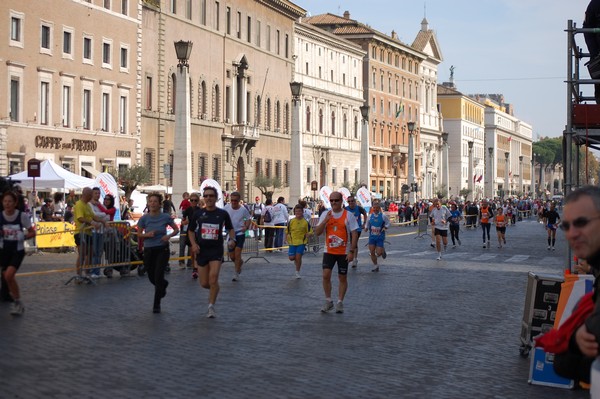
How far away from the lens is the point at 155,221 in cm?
1653

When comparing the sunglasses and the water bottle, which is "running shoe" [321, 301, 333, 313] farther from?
the water bottle

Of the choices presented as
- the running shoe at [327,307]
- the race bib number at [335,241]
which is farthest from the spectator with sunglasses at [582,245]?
the race bib number at [335,241]

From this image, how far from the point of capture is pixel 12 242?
15078 millimetres

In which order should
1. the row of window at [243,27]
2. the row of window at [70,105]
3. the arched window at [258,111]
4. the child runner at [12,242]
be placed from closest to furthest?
1. the child runner at [12,242]
2. the row of window at [70,105]
3. the row of window at [243,27]
4. the arched window at [258,111]

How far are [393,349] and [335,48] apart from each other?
84.4m

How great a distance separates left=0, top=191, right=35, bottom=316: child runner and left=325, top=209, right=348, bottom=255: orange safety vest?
410 centimetres

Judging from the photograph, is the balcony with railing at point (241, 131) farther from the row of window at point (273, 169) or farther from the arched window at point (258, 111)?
the row of window at point (273, 169)

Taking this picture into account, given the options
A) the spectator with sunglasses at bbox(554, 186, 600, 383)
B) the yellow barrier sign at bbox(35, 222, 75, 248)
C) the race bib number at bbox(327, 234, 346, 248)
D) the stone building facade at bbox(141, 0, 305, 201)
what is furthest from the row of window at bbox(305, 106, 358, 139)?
the spectator with sunglasses at bbox(554, 186, 600, 383)

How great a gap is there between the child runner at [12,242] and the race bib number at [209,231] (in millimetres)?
2269

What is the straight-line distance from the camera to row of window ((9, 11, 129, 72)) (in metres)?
47.2

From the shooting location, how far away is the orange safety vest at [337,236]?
16438mm

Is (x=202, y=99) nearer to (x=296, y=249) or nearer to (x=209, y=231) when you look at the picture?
(x=296, y=249)

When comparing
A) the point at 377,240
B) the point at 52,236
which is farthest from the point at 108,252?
the point at 52,236

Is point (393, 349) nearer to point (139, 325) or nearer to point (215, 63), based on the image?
point (139, 325)
